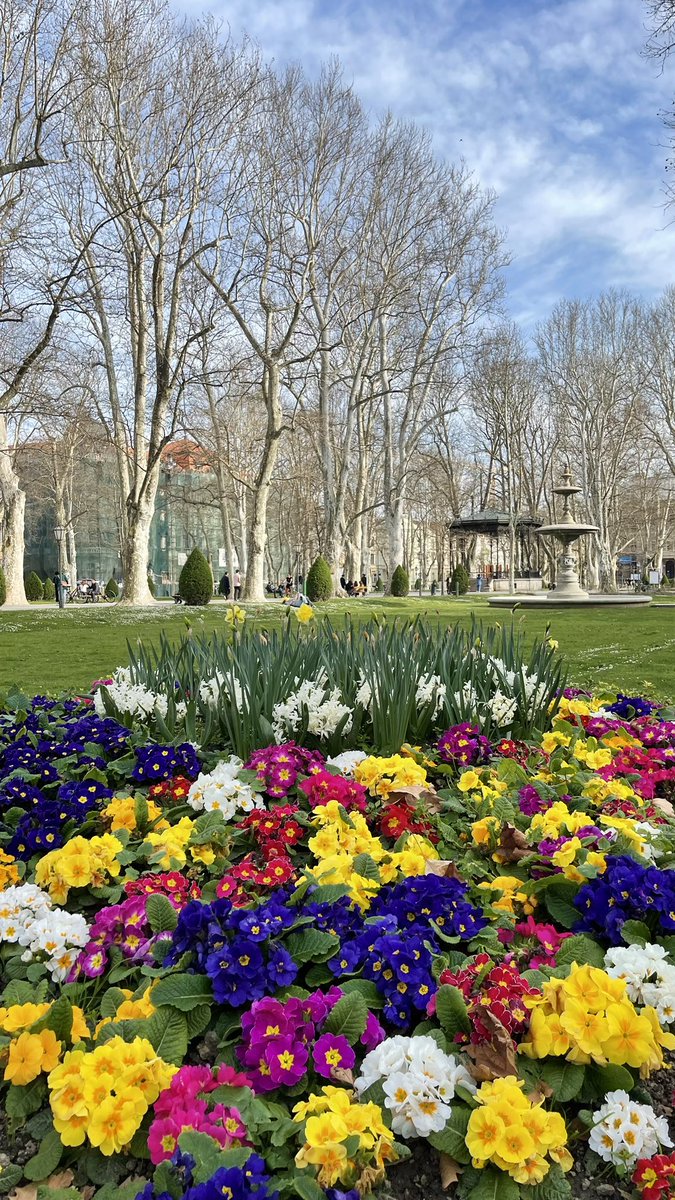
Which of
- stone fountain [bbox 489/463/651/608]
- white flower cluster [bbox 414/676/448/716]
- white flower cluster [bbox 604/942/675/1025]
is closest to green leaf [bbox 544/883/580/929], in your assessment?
white flower cluster [bbox 604/942/675/1025]

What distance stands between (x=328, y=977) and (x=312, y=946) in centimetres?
8

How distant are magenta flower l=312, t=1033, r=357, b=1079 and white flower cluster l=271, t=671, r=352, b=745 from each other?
1.65 metres

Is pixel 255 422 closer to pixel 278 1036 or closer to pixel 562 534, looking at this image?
pixel 562 534

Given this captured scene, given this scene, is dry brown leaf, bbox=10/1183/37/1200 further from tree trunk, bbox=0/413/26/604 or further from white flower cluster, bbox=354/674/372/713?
tree trunk, bbox=0/413/26/604

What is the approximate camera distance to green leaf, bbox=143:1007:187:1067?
1.59 m

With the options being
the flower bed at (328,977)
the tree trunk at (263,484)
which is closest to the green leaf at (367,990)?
the flower bed at (328,977)

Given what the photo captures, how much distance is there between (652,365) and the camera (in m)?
29.9

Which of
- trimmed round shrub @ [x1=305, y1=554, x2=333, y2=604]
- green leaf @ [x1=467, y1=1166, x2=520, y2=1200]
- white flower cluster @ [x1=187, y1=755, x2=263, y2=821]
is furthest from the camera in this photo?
trimmed round shrub @ [x1=305, y1=554, x2=333, y2=604]

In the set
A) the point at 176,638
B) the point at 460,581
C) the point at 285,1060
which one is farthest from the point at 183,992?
the point at 460,581

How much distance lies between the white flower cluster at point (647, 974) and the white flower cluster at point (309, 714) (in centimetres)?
156

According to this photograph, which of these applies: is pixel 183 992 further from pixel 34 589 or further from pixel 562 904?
pixel 34 589

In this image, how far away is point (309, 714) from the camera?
10.4ft

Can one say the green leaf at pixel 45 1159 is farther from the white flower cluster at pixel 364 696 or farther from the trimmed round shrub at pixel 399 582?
the trimmed round shrub at pixel 399 582

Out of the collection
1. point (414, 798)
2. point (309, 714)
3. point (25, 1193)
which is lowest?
point (25, 1193)
